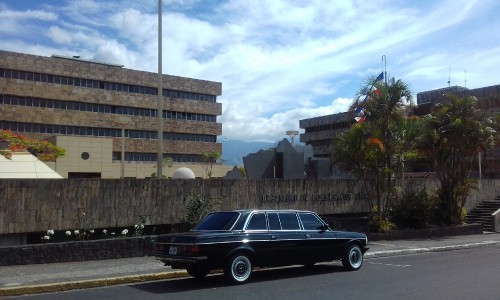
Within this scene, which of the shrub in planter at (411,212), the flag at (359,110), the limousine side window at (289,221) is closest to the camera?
the limousine side window at (289,221)

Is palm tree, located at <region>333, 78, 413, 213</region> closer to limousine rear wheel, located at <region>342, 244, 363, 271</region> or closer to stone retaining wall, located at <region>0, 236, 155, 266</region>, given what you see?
limousine rear wheel, located at <region>342, 244, 363, 271</region>

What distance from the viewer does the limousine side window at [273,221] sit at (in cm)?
1153

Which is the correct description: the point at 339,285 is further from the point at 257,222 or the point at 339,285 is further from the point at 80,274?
the point at 80,274

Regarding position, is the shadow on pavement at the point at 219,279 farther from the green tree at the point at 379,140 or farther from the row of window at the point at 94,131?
the row of window at the point at 94,131

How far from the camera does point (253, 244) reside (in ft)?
35.7

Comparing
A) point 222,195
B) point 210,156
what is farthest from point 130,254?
point 210,156

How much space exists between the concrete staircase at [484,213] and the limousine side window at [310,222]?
16658 millimetres

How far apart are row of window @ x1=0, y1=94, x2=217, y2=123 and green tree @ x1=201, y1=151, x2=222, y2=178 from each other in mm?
7070

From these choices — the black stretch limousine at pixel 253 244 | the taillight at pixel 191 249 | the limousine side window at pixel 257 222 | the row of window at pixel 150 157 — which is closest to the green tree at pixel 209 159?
the row of window at pixel 150 157

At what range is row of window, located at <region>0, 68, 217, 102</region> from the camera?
2645 inches

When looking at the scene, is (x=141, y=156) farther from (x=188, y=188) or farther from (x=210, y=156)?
(x=188, y=188)

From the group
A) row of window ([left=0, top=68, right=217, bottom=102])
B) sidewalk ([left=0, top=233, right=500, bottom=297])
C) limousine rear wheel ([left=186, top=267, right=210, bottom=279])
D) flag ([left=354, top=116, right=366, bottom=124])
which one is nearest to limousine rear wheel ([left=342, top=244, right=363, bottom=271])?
sidewalk ([left=0, top=233, right=500, bottom=297])

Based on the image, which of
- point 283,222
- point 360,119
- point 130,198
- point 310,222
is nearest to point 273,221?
point 283,222

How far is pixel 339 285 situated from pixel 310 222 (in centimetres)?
225
